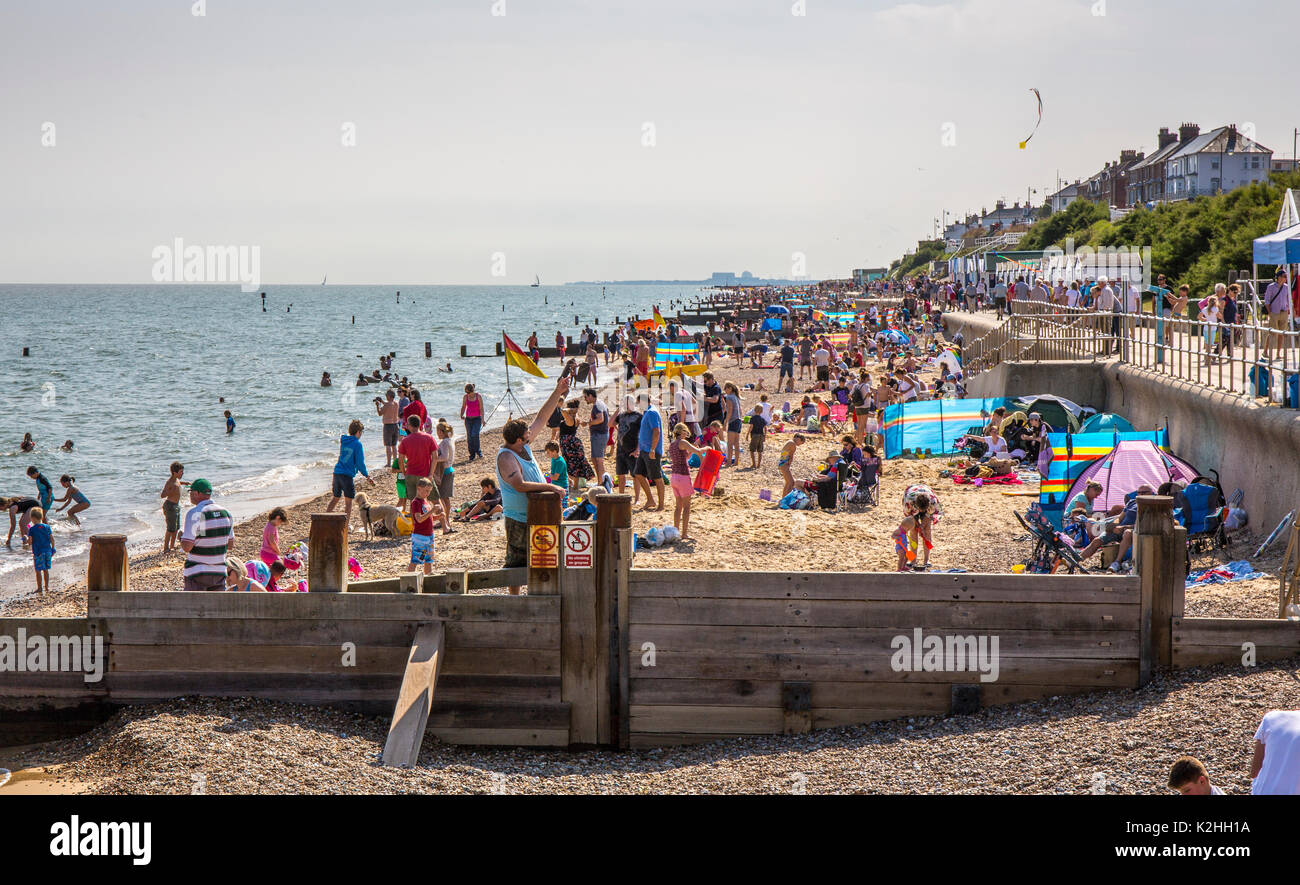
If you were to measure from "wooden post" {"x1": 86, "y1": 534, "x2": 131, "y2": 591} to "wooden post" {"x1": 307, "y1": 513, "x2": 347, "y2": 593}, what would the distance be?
1.23 meters

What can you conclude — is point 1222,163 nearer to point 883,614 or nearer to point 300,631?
point 883,614

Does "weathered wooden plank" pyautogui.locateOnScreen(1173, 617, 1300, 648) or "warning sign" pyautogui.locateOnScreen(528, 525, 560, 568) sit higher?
"warning sign" pyautogui.locateOnScreen(528, 525, 560, 568)

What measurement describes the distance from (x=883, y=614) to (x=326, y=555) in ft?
11.9

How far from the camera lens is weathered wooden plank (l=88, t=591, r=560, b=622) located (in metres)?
7.01

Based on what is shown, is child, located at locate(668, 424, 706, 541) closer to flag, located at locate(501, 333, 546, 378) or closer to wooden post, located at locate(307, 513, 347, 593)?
flag, located at locate(501, 333, 546, 378)

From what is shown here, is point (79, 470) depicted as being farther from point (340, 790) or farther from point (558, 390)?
point (340, 790)

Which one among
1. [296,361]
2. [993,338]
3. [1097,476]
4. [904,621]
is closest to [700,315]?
[296,361]

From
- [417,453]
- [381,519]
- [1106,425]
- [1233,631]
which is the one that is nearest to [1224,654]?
[1233,631]

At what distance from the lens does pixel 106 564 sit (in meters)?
7.06

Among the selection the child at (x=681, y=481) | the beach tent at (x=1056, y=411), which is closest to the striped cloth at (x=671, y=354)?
the beach tent at (x=1056, y=411)

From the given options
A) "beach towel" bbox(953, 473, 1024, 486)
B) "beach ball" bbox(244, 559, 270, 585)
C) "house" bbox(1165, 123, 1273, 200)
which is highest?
"house" bbox(1165, 123, 1273, 200)

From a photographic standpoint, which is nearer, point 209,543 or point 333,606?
point 333,606

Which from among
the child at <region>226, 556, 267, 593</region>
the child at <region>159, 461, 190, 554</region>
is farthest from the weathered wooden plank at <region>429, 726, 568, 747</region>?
the child at <region>159, 461, 190, 554</region>
